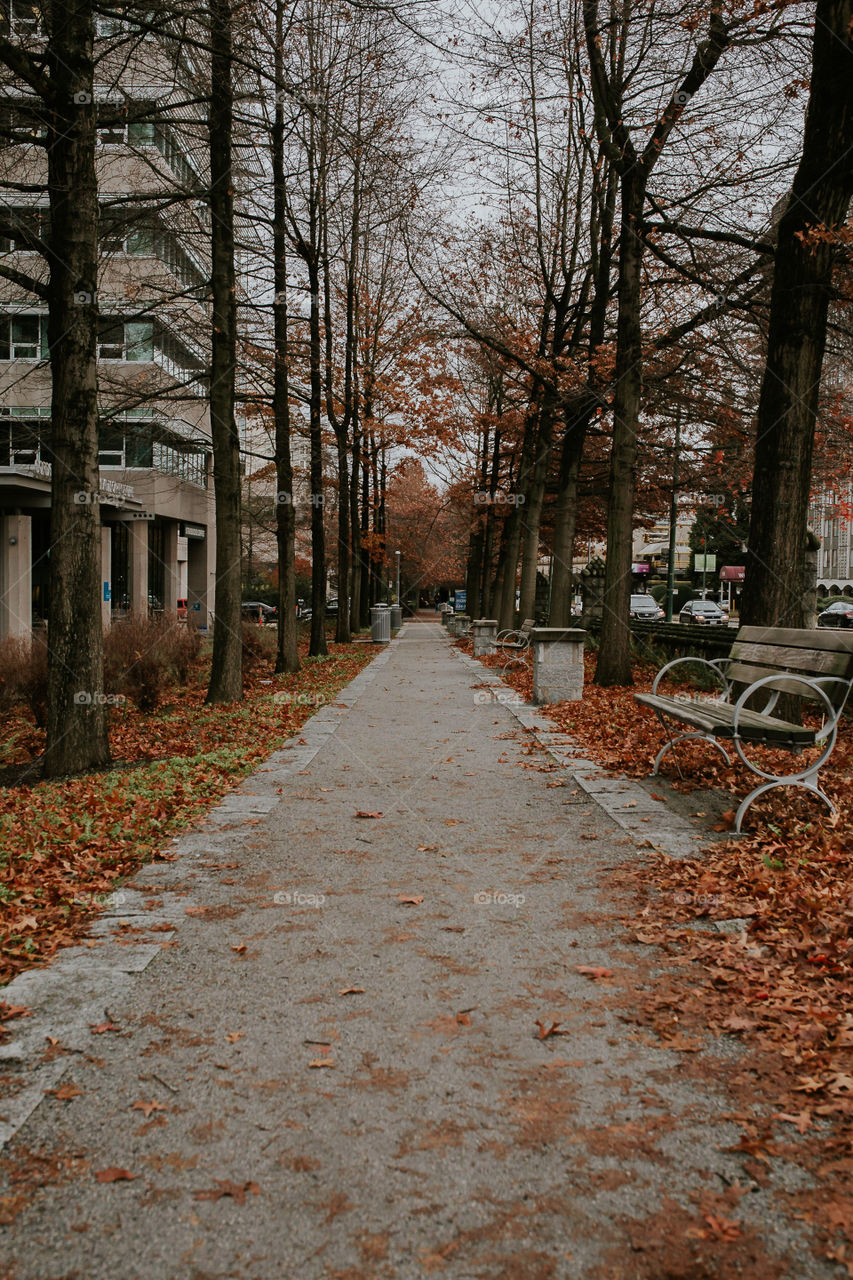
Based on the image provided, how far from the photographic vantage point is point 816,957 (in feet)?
13.2

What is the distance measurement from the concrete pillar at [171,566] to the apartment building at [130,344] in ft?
0.29

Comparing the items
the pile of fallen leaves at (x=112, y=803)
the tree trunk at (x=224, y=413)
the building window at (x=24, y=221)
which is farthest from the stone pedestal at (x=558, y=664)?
the building window at (x=24, y=221)

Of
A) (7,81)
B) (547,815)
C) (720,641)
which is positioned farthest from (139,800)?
(720,641)

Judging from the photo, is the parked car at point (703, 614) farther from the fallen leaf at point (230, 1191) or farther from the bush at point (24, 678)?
the fallen leaf at point (230, 1191)

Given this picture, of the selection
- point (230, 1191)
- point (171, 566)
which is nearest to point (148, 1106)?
point (230, 1191)

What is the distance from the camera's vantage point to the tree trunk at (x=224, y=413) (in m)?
12.9

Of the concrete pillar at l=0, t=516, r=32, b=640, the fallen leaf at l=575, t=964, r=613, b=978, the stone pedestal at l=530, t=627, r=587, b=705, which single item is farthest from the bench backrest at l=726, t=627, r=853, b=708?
the concrete pillar at l=0, t=516, r=32, b=640

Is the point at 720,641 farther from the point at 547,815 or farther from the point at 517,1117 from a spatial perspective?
the point at 517,1117

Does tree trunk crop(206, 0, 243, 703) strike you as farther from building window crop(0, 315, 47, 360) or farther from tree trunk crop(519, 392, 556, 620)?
building window crop(0, 315, 47, 360)

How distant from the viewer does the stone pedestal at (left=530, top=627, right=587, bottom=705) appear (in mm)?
13125

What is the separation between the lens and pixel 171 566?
4531 centimetres

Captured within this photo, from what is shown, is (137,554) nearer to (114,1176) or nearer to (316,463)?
(316,463)

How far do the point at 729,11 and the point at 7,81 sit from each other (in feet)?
23.1

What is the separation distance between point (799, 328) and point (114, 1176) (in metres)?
9.08
